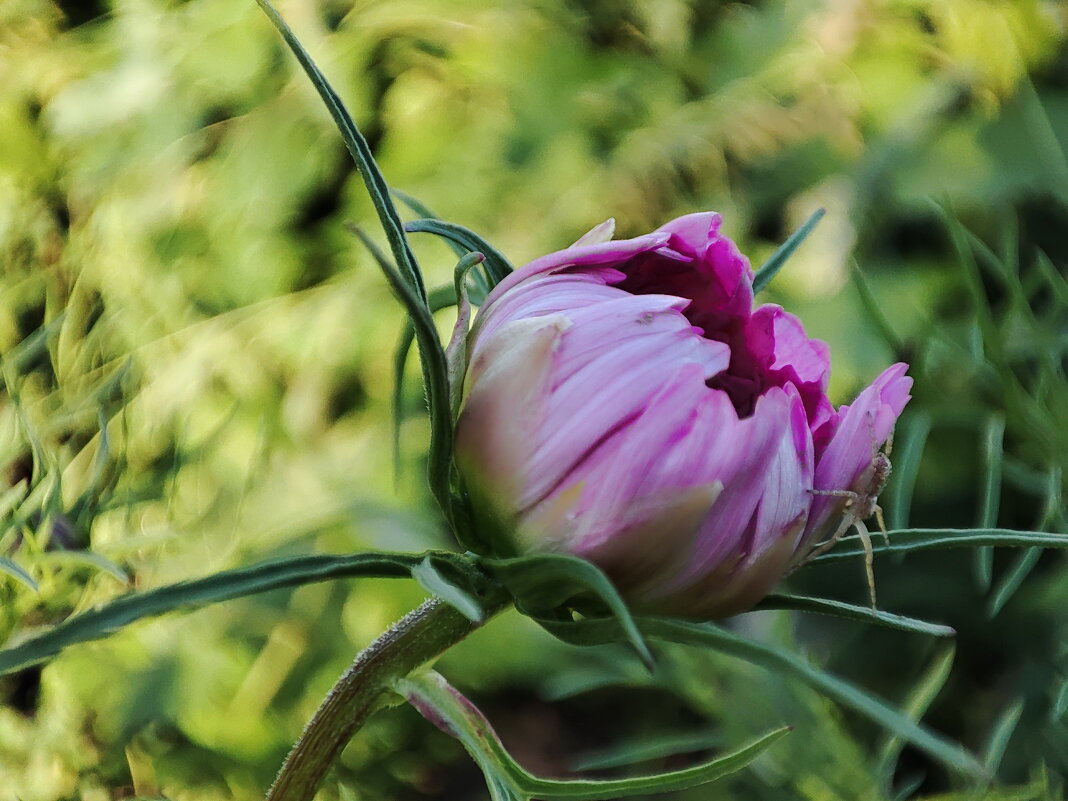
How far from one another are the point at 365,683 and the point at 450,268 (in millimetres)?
586

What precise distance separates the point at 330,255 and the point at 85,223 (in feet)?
0.61

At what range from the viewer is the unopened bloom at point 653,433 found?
9.6 inches

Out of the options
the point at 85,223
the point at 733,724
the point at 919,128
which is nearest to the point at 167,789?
the point at 733,724

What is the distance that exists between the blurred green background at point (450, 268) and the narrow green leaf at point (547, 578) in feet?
1.24

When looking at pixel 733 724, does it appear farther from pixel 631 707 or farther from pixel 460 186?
pixel 460 186

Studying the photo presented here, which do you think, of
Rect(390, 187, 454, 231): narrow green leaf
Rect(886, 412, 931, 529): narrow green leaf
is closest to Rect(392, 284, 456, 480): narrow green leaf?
Rect(390, 187, 454, 231): narrow green leaf

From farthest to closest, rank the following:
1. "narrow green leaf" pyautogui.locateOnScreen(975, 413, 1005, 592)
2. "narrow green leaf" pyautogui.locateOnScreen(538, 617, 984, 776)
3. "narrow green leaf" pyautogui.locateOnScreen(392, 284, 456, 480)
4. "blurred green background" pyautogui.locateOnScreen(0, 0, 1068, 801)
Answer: "blurred green background" pyautogui.locateOnScreen(0, 0, 1068, 801)
"narrow green leaf" pyautogui.locateOnScreen(975, 413, 1005, 592)
"narrow green leaf" pyautogui.locateOnScreen(392, 284, 456, 480)
"narrow green leaf" pyautogui.locateOnScreen(538, 617, 984, 776)

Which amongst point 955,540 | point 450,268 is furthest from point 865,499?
point 450,268

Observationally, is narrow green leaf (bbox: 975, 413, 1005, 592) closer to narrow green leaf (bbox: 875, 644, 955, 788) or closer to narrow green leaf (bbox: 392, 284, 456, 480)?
narrow green leaf (bbox: 875, 644, 955, 788)

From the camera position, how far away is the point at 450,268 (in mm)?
839

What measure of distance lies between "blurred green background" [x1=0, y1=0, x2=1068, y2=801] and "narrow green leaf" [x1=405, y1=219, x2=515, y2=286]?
329 millimetres

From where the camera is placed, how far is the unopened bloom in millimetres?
245

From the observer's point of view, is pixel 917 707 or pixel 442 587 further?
pixel 917 707

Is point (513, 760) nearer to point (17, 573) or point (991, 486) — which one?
point (17, 573)
